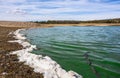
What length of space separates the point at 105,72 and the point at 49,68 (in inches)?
149

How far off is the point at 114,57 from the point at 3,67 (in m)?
9.81

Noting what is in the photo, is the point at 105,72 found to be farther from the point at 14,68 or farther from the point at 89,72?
the point at 14,68

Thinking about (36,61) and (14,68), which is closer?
(14,68)

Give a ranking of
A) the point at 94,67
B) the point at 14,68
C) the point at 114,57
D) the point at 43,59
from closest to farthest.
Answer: the point at 14,68 < the point at 94,67 < the point at 43,59 < the point at 114,57

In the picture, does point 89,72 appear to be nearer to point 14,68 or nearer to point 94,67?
point 94,67

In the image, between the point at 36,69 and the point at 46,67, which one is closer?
the point at 36,69

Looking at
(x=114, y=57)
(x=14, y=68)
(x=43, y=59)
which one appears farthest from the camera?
(x=114, y=57)

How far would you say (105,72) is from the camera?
49.8 ft

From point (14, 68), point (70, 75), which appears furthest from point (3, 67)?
point (70, 75)

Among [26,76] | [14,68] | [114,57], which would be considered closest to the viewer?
[26,76]

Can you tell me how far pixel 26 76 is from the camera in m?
13.3

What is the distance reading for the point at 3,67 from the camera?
15195 millimetres

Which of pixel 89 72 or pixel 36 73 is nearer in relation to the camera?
pixel 36 73

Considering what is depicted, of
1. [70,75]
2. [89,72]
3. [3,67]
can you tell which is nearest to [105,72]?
[89,72]
